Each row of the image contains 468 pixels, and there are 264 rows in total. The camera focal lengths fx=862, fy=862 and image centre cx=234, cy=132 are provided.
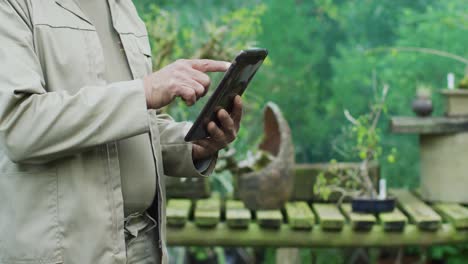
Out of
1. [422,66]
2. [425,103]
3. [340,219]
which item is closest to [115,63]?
[340,219]

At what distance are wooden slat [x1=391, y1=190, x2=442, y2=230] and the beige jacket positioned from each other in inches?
100

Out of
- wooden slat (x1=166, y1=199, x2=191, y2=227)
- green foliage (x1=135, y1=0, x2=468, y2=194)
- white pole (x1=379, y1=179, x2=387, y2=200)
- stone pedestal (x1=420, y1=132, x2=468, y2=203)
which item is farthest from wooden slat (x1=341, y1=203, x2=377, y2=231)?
green foliage (x1=135, y1=0, x2=468, y2=194)

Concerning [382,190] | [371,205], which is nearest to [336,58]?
[382,190]

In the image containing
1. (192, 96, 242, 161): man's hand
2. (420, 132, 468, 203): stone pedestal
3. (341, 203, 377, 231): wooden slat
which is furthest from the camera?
(420, 132, 468, 203): stone pedestal

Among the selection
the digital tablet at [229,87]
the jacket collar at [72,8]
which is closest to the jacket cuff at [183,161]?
the digital tablet at [229,87]

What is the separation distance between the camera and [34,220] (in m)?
1.73

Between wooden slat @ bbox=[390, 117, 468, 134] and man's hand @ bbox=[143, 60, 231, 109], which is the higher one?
man's hand @ bbox=[143, 60, 231, 109]

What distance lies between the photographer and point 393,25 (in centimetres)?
565

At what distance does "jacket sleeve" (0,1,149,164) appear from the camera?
166 centimetres

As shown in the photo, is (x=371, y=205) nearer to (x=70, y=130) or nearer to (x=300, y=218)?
(x=300, y=218)

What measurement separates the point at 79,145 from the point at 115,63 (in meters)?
0.30

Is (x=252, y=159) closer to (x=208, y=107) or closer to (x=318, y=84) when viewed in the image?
(x=318, y=84)

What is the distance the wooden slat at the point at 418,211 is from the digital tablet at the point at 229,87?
7.75 feet

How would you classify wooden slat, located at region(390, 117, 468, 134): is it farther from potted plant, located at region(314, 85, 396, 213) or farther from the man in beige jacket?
the man in beige jacket
